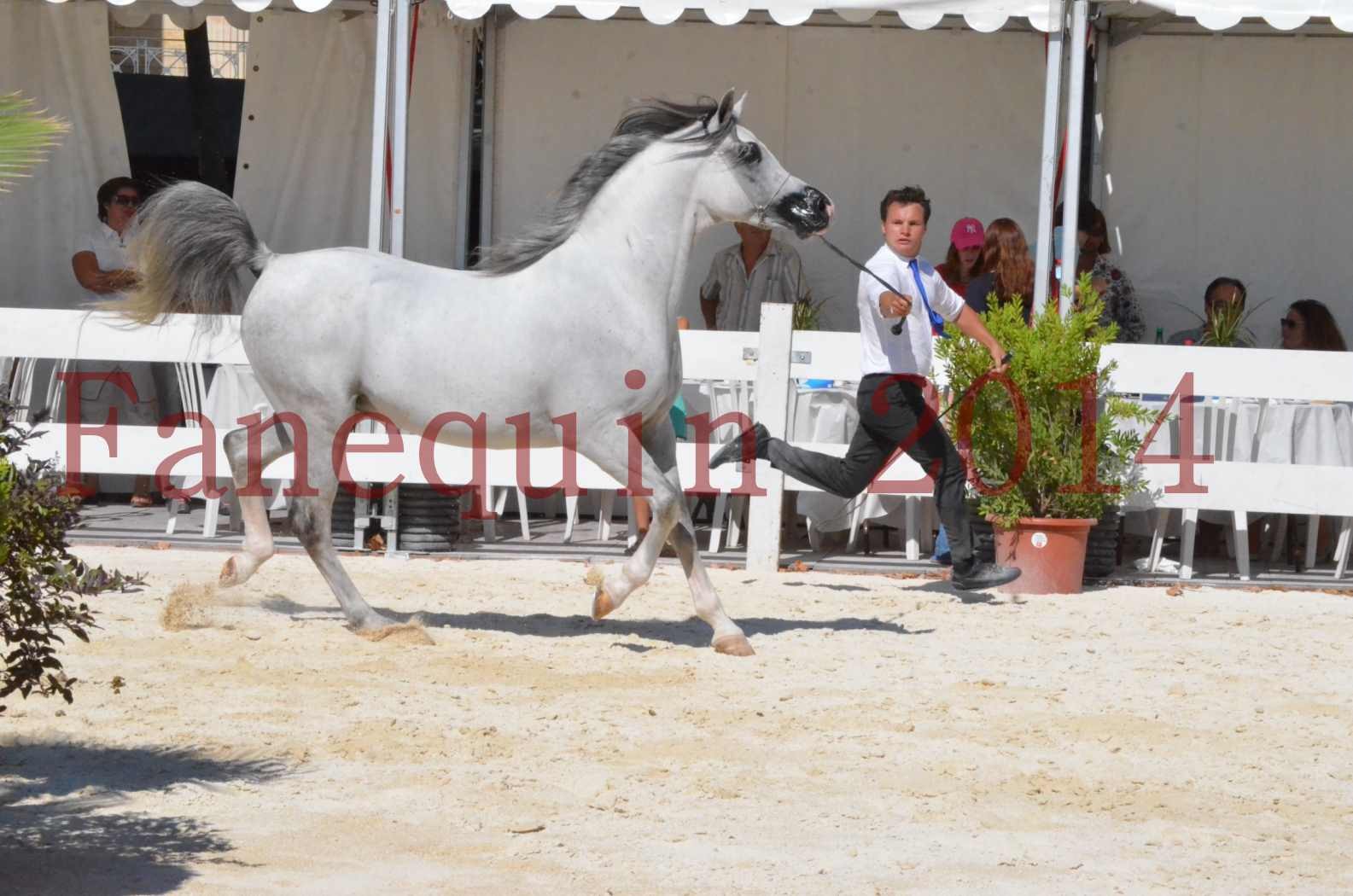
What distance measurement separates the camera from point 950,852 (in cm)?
406

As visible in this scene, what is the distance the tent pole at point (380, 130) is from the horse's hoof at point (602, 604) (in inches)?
117

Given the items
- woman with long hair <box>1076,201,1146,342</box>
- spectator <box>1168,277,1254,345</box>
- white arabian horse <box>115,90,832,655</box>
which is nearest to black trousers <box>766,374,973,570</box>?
white arabian horse <box>115,90,832,655</box>

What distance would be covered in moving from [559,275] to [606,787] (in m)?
2.34

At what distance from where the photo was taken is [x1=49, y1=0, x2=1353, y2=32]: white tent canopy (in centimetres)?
812

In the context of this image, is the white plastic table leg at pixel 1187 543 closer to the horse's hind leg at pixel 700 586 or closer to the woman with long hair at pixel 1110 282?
the woman with long hair at pixel 1110 282

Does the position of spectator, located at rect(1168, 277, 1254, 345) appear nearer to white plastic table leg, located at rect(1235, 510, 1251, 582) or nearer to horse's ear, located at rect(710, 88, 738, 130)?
white plastic table leg, located at rect(1235, 510, 1251, 582)

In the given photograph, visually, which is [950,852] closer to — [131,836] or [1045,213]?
[131,836]

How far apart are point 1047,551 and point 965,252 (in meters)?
2.27

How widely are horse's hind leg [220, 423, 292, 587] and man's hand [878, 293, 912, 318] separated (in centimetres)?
242

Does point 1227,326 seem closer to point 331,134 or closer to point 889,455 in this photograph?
point 889,455

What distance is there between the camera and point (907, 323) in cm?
734

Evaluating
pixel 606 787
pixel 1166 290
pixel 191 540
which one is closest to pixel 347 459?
pixel 191 540

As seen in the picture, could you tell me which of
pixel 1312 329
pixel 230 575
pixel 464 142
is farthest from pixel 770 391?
pixel 1312 329

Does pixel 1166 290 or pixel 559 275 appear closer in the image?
pixel 559 275
